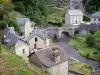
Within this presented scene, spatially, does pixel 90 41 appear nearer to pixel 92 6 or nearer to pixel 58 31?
pixel 58 31

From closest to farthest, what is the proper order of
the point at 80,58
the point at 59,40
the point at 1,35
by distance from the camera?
1. the point at 1,35
2. the point at 80,58
3. the point at 59,40

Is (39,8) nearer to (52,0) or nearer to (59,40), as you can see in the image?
(59,40)

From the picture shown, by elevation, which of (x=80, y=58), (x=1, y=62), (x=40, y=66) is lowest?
(x=80, y=58)

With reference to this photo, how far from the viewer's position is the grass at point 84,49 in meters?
43.3

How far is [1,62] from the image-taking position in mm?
20734

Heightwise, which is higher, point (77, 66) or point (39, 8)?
point (39, 8)

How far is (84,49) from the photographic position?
47.9 m

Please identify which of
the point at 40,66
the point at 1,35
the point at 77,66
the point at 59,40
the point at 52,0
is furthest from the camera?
the point at 52,0

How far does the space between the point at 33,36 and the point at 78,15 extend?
103 ft

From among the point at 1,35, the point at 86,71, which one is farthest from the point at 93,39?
the point at 1,35

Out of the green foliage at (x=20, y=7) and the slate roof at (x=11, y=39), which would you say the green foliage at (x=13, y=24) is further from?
the green foliage at (x=20, y=7)

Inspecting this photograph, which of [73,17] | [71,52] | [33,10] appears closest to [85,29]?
[73,17]

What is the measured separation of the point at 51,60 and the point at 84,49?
72.2 feet

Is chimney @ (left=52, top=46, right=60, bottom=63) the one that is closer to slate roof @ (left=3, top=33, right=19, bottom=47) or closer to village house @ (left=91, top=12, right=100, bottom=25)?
slate roof @ (left=3, top=33, right=19, bottom=47)
